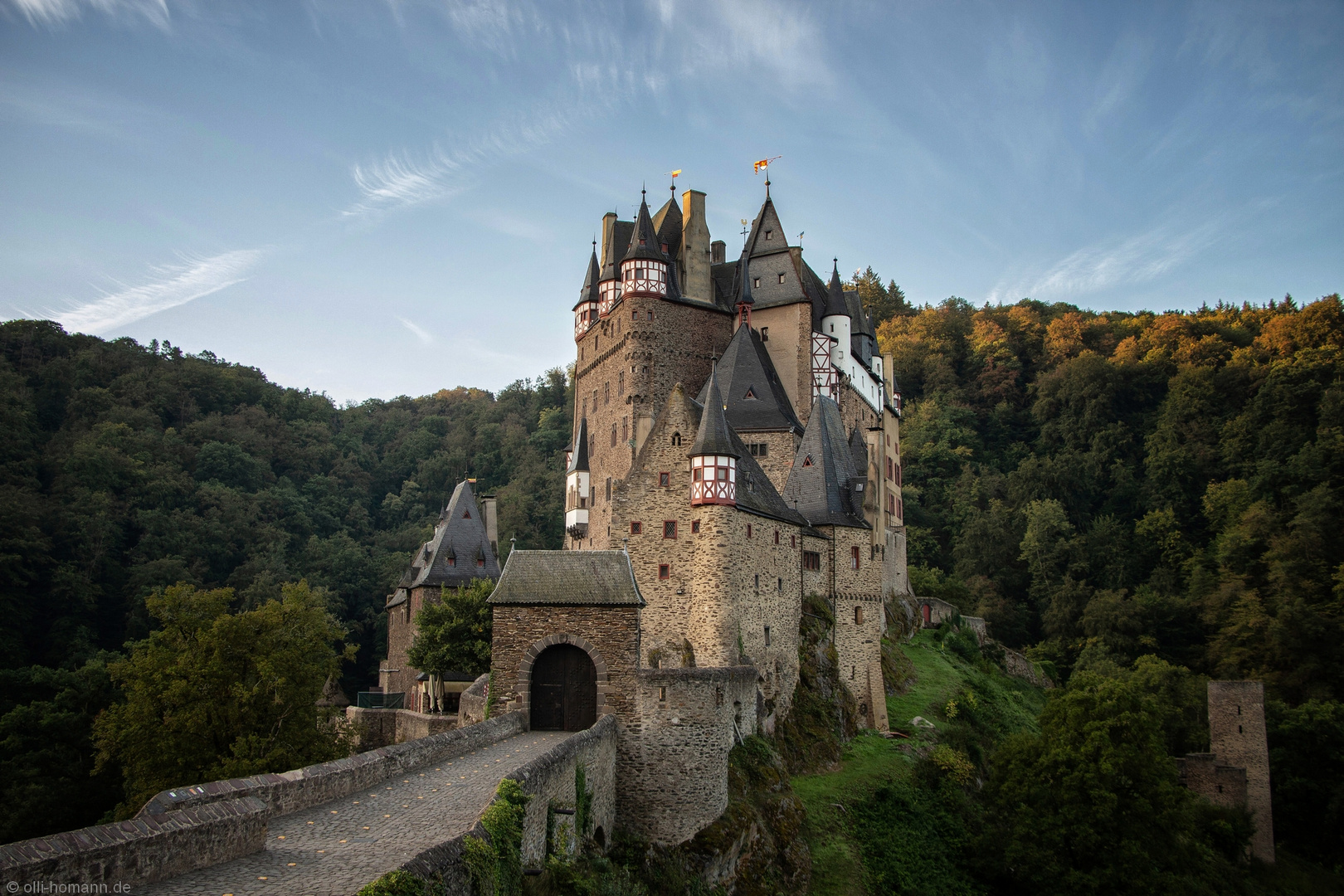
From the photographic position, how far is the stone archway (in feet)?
63.5

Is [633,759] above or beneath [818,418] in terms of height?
beneath

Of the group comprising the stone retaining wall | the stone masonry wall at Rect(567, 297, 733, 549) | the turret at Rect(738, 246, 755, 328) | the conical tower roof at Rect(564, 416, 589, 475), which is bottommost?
the stone retaining wall

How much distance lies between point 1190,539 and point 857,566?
41.1 metres

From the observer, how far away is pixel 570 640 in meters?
19.5

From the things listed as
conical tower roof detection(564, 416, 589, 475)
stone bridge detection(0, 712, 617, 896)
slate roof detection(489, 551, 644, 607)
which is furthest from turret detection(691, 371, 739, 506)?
conical tower roof detection(564, 416, 589, 475)

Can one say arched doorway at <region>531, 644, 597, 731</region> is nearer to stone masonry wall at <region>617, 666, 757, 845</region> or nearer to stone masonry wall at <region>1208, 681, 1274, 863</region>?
stone masonry wall at <region>617, 666, 757, 845</region>

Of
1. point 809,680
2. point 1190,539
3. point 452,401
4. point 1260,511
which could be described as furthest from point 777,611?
point 452,401

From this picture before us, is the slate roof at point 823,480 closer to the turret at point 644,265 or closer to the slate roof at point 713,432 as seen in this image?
the slate roof at point 713,432

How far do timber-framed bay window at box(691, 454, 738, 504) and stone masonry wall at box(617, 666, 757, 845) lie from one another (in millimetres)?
6912

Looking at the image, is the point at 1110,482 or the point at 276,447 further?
the point at 276,447

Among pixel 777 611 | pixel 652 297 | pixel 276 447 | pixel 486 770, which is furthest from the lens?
pixel 276 447

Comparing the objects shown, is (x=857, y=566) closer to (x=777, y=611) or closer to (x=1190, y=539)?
(x=777, y=611)

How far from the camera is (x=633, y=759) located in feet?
62.9

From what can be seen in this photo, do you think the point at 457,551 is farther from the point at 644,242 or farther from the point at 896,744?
the point at 896,744
